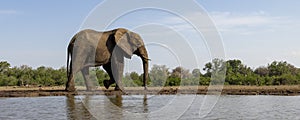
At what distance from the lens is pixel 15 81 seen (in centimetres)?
4147

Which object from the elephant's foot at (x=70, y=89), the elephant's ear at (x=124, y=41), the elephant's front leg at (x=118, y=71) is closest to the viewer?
the elephant's foot at (x=70, y=89)

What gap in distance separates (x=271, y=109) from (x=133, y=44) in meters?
11.4

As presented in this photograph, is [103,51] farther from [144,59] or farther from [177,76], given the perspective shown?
[177,76]

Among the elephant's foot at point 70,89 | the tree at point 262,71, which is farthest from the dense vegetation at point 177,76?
the elephant's foot at point 70,89

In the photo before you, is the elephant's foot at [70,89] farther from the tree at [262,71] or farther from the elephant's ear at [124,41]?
→ the tree at [262,71]

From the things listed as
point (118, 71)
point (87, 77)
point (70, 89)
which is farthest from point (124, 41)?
point (70, 89)

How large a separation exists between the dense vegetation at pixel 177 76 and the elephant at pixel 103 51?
2960mm

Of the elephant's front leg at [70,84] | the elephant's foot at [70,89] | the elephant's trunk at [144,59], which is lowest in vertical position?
the elephant's foot at [70,89]

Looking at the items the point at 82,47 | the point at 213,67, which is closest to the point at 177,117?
the point at 82,47

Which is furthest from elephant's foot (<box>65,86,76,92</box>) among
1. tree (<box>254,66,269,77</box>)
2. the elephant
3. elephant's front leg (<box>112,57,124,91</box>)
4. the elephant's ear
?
tree (<box>254,66,269,77</box>)

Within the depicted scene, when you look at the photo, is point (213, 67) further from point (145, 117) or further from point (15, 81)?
point (145, 117)

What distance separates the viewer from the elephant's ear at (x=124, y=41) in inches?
958

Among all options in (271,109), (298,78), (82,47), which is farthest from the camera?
(298,78)

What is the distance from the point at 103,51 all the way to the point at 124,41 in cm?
142
